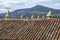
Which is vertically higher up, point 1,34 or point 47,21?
point 47,21

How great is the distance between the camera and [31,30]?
18156mm

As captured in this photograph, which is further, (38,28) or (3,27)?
(3,27)

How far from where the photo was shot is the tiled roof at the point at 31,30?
16719 mm

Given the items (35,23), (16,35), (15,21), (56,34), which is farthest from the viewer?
(15,21)

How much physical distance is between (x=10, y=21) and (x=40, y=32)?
4808mm

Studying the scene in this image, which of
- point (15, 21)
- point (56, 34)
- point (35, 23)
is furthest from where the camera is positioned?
point (15, 21)

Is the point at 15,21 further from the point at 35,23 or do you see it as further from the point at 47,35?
the point at 47,35

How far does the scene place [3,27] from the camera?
19766mm

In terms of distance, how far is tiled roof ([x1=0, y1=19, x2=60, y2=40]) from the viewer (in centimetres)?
1672

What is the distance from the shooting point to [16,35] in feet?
58.3

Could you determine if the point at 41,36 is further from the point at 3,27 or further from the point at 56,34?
the point at 3,27

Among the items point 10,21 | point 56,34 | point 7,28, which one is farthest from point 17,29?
point 56,34

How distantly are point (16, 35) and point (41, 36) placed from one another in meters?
2.47

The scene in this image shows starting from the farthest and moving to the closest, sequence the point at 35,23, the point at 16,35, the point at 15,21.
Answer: the point at 15,21 < the point at 35,23 < the point at 16,35
